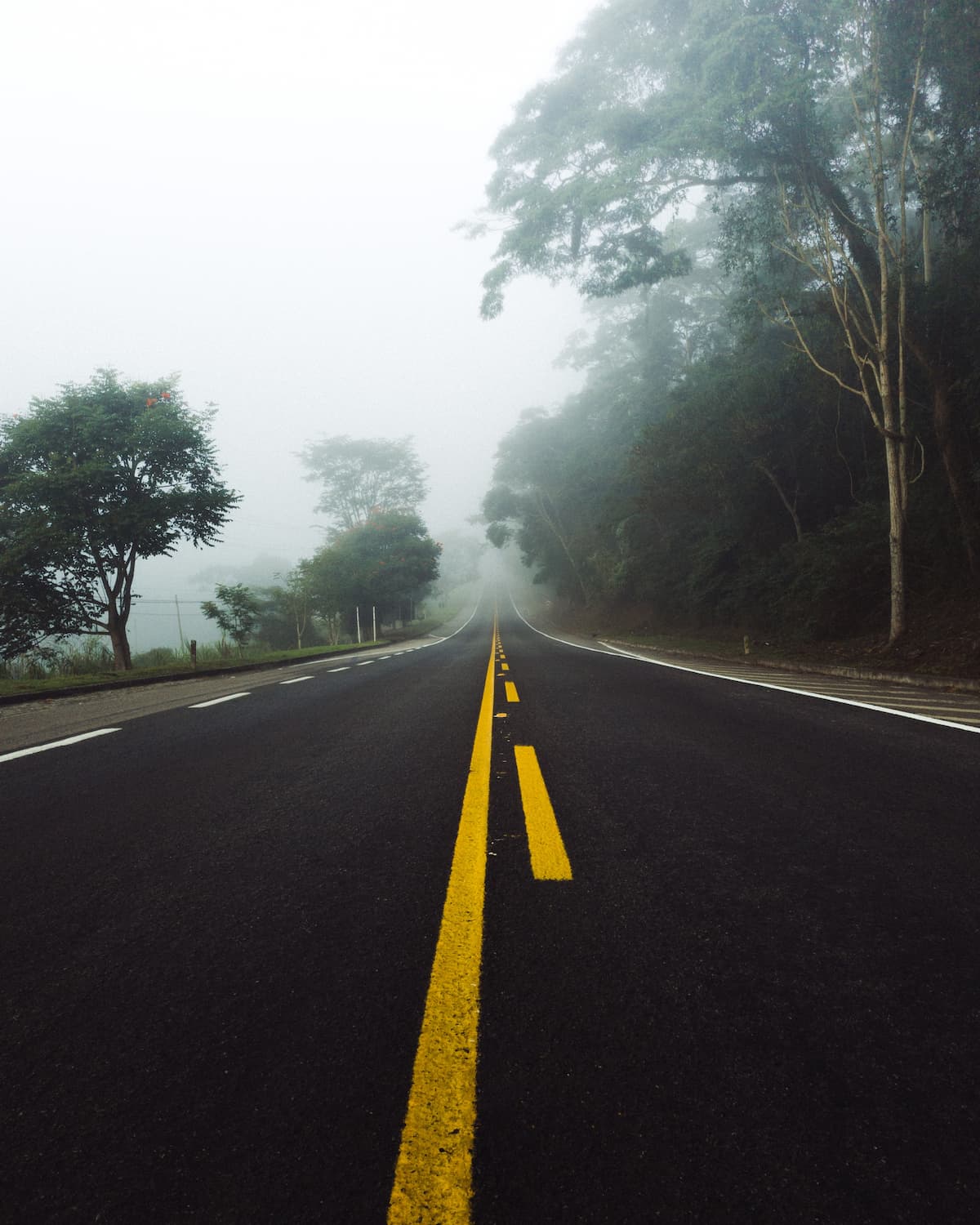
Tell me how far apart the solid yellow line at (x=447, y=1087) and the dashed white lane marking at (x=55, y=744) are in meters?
4.43

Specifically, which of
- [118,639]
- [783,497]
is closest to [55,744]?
[118,639]

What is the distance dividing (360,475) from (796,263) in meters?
40.5

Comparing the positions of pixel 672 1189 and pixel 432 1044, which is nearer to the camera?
pixel 672 1189

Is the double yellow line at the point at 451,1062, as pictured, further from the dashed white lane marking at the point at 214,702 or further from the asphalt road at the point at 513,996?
the dashed white lane marking at the point at 214,702

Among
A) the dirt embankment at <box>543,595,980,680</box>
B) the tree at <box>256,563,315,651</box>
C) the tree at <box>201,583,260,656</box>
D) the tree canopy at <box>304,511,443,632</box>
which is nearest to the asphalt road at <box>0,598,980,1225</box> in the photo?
the dirt embankment at <box>543,595,980,680</box>

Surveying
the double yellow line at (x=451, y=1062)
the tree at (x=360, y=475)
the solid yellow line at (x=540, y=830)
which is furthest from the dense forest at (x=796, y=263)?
the tree at (x=360, y=475)

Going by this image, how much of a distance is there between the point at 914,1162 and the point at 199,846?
8.94 ft

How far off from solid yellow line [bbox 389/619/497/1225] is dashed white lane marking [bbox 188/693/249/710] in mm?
6150

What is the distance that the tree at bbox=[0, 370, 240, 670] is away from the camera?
1471 cm

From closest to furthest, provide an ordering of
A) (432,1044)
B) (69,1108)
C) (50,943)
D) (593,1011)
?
(69,1108) → (432,1044) → (593,1011) → (50,943)

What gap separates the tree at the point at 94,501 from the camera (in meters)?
14.7

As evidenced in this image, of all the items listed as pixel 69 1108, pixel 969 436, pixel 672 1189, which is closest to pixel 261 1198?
pixel 69 1108

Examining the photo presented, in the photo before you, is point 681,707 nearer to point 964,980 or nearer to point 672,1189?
point 964,980

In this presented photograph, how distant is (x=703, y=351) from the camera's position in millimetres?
29031
